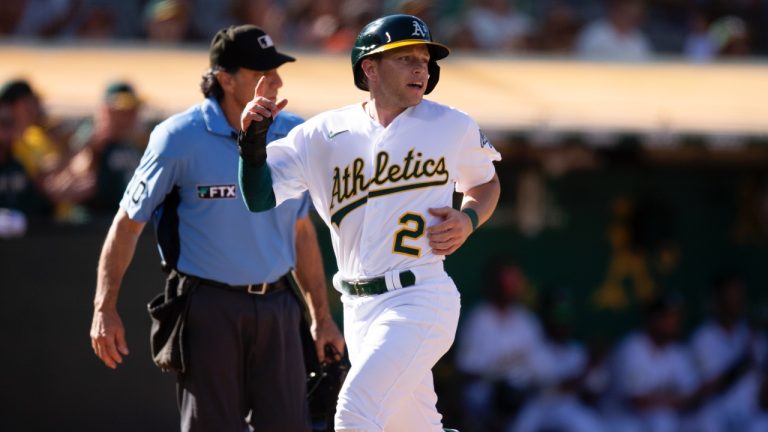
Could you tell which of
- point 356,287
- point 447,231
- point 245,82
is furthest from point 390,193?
point 245,82

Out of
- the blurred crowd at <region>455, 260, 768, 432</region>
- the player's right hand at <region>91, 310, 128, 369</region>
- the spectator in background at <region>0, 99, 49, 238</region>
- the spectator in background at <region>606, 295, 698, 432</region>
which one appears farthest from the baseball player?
the spectator in background at <region>606, 295, 698, 432</region>

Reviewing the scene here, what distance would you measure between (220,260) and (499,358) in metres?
5.05

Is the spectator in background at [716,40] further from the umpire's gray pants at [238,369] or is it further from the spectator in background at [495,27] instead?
the umpire's gray pants at [238,369]

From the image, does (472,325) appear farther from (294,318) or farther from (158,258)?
(294,318)

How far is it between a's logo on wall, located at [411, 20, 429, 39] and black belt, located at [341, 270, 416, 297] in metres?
0.83

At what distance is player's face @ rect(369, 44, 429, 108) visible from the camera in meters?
4.85

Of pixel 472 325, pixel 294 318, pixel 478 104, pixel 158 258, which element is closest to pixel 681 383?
pixel 472 325

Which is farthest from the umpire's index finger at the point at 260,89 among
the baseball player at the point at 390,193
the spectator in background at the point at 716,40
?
the spectator in background at the point at 716,40

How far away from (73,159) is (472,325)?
339 cm

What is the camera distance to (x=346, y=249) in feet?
16.1

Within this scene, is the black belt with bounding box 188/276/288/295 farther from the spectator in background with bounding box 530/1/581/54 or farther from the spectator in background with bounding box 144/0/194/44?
the spectator in background with bounding box 530/1/581/54

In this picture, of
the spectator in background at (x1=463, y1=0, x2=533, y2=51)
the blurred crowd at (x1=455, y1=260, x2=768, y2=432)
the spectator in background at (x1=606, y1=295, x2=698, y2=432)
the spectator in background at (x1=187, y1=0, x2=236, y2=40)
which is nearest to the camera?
the blurred crowd at (x1=455, y1=260, x2=768, y2=432)

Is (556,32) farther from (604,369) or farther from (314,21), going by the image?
(604,369)

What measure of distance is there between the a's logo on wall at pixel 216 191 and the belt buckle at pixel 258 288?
0.36m
